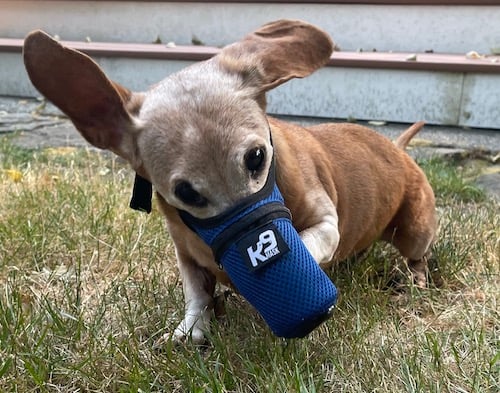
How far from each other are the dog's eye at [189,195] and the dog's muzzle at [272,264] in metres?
0.05

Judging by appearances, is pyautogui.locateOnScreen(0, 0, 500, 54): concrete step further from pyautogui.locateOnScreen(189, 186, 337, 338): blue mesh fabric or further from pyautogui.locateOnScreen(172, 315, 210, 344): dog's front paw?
pyautogui.locateOnScreen(189, 186, 337, 338): blue mesh fabric

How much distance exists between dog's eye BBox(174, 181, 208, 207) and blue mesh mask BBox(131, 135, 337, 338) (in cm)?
5

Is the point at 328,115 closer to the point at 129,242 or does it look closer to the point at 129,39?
the point at 129,39

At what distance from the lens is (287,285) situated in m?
1.88

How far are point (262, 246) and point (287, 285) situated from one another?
125 millimetres

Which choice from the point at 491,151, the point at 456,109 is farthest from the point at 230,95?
the point at 456,109

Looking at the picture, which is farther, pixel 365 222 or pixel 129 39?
pixel 129 39

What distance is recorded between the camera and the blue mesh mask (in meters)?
1.85

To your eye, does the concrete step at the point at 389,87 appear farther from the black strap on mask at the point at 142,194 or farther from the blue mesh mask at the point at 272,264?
the blue mesh mask at the point at 272,264

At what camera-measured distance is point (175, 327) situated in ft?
7.93

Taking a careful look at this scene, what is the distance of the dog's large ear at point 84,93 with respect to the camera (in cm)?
185

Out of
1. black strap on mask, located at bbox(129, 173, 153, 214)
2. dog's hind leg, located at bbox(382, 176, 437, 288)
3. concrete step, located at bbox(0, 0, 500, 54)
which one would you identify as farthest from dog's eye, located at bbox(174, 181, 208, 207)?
concrete step, located at bbox(0, 0, 500, 54)

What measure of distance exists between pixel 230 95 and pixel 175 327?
82 centimetres

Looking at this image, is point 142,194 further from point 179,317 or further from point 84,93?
point 179,317
